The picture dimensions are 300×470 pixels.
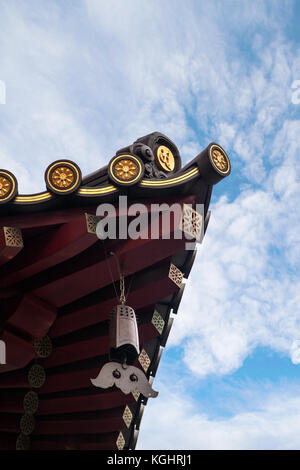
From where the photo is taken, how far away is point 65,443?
8.10 meters

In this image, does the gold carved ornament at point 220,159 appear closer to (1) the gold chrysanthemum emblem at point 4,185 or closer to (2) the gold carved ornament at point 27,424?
(1) the gold chrysanthemum emblem at point 4,185

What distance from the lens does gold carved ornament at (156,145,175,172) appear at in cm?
625

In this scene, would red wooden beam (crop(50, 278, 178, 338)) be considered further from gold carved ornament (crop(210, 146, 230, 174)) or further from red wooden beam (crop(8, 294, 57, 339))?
gold carved ornament (crop(210, 146, 230, 174))

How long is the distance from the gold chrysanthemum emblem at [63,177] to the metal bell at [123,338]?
1.52m

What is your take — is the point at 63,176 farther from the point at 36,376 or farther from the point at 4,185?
the point at 36,376

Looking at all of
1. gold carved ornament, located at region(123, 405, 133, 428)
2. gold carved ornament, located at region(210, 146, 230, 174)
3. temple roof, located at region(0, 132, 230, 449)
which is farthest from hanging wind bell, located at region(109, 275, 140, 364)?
gold carved ornament, located at region(123, 405, 133, 428)

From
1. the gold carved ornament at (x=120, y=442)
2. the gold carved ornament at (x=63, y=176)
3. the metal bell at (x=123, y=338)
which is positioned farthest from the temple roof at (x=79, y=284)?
the metal bell at (x=123, y=338)

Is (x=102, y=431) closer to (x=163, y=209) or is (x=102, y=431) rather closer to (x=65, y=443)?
(x=65, y=443)

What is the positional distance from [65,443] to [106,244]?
4.19m

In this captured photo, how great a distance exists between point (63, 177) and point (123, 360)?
6.85 ft

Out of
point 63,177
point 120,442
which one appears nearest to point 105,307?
point 63,177

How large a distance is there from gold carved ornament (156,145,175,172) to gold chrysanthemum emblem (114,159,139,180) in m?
0.93

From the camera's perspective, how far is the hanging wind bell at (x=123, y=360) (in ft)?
16.4
